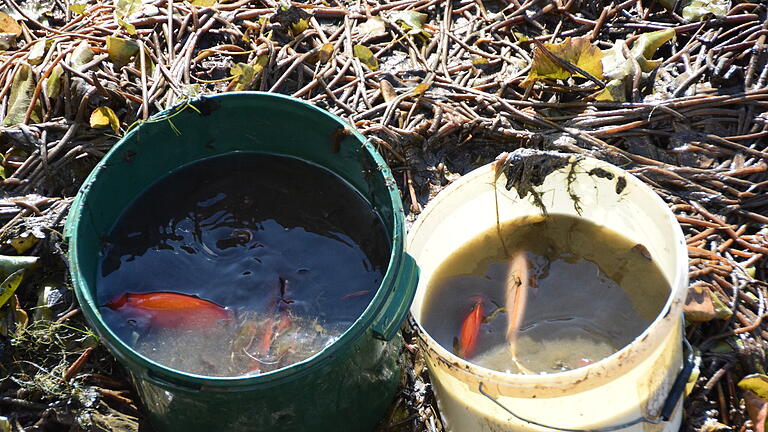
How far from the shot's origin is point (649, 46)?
266 cm

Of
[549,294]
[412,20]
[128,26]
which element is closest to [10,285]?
[128,26]

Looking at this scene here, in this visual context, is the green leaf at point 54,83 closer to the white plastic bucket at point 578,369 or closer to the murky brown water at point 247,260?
the murky brown water at point 247,260

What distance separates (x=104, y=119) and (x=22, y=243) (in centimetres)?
47

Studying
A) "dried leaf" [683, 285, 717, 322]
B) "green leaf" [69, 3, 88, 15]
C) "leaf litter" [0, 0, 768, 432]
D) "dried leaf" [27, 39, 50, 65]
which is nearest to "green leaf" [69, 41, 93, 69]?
"leaf litter" [0, 0, 768, 432]

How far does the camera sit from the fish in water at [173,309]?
6.55ft

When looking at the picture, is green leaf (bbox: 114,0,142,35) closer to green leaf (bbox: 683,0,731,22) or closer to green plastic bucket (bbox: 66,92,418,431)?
green plastic bucket (bbox: 66,92,418,431)

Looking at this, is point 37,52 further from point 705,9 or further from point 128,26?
point 705,9

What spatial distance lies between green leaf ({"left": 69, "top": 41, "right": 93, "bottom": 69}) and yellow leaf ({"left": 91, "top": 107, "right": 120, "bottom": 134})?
198 mm

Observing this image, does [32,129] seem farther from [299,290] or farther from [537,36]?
[537,36]

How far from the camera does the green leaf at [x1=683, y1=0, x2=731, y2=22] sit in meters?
2.76

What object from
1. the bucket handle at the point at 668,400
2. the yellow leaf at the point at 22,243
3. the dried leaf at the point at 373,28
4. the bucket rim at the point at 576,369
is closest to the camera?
the bucket rim at the point at 576,369

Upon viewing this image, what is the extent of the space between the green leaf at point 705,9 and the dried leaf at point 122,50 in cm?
→ 195

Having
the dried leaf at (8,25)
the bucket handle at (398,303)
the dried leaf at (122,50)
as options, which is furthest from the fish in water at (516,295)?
the dried leaf at (8,25)

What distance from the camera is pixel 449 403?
1867 millimetres
